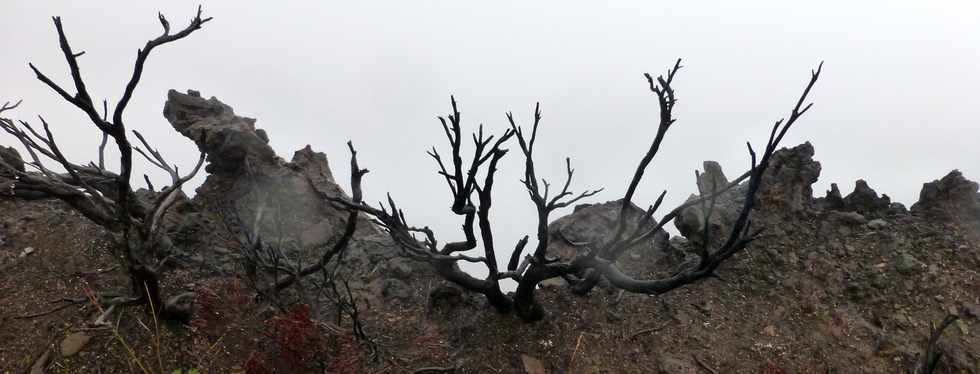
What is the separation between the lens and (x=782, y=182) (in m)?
9.45

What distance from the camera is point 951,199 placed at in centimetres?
900

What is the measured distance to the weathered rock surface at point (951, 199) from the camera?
8.88 meters

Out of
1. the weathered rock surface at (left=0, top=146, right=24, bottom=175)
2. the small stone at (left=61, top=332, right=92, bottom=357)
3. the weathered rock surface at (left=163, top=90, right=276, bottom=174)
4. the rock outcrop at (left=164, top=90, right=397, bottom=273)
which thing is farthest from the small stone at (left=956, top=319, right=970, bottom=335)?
the weathered rock surface at (left=0, top=146, right=24, bottom=175)

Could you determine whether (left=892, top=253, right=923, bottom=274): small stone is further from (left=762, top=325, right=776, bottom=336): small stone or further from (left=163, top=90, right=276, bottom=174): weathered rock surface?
(left=163, top=90, right=276, bottom=174): weathered rock surface

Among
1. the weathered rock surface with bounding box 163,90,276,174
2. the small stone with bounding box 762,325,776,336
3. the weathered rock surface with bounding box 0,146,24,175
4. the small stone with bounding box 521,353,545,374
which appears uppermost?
the weathered rock surface with bounding box 163,90,276,174

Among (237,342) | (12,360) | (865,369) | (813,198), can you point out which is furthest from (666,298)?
(12,360)

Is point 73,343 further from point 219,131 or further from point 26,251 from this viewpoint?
point 219,131

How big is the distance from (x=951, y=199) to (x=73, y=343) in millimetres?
12924

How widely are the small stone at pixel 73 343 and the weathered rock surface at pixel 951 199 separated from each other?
1244 centimetres

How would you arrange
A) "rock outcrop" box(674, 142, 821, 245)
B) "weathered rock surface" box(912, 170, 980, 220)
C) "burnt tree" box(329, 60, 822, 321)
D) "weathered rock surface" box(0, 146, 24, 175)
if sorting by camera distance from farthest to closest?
"rock outcrop" box(674, 142, 821, 245) < "weathered rock surface" box(912, 170, 980, 220) < "weathered rock surface" box(0, 146, 24, 175) < "burnt tree" box(329, 60, 822, 321)

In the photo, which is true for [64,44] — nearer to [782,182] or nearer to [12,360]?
[12,360]

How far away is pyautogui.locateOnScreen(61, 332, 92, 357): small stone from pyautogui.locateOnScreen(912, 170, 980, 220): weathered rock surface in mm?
12444

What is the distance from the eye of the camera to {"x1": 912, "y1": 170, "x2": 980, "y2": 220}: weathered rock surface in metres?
8.88

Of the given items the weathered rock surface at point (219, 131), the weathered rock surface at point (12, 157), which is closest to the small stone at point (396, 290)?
the weathered rock surface at point (219, 131)
